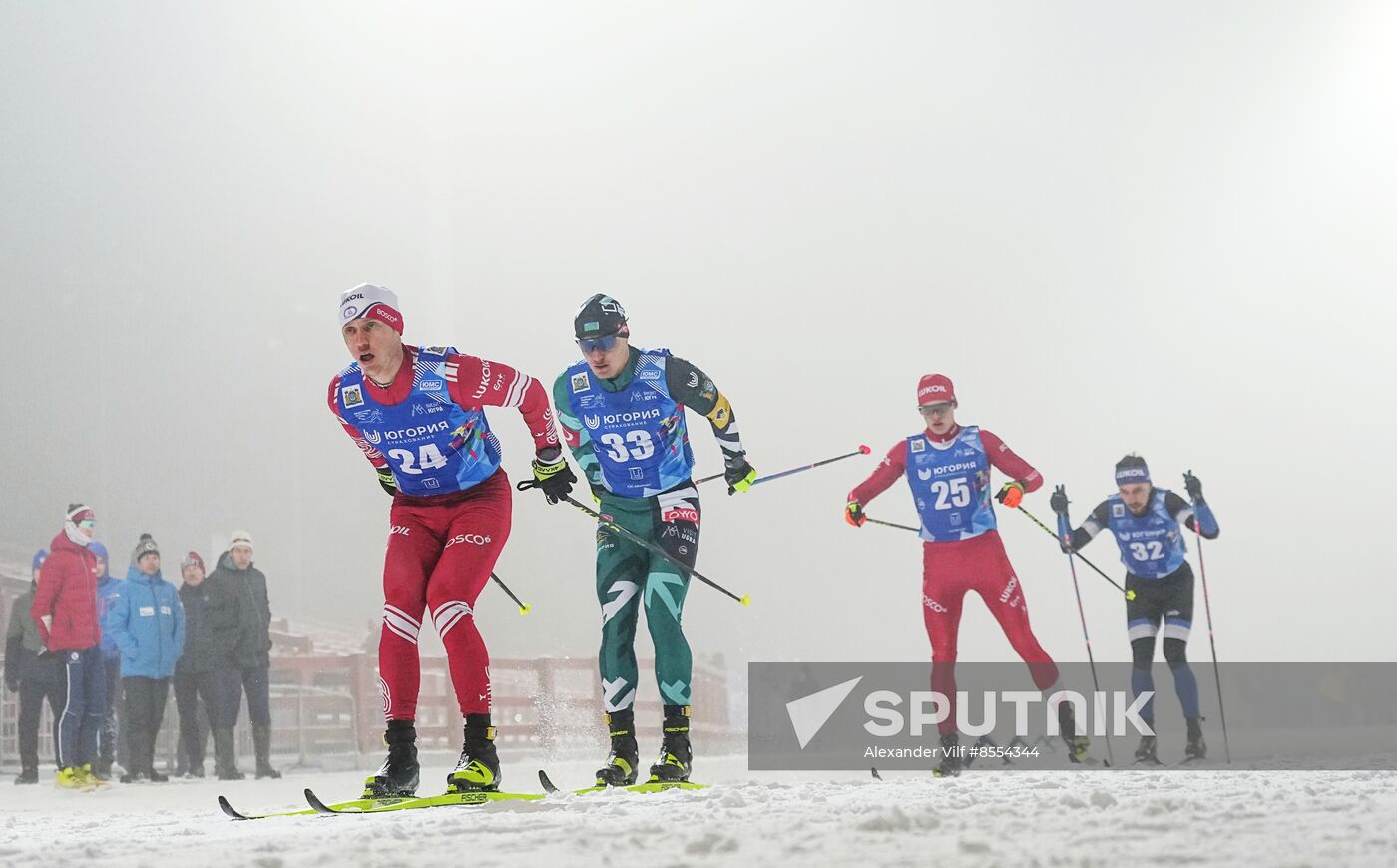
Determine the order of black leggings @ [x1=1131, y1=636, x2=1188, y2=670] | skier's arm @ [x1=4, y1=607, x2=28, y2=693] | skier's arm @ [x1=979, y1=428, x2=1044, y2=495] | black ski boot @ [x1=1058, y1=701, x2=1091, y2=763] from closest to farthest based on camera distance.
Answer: black ski boot @ [x1=1058, y1=701, x2=1091, y2=763]
skier's arm @ [x1=979, y1=428, x2=1044, y2=495]
black leggings @ [x1=1131, y1=636, x2=1188, y2=670]
skier's arm @ [x1=4, y1=607, x2=28, y2=693]

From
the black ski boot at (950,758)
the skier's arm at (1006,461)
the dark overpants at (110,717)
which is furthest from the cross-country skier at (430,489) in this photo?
the dark overpants at (110,717)

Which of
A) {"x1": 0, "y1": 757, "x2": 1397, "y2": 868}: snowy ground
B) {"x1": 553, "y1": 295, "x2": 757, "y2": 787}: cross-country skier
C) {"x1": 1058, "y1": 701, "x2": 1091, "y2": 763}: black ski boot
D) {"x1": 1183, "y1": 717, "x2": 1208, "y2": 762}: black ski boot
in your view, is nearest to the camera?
{"x1": 0, "y1": 757, "x2": 1397, "y2": 868}: snowy ground

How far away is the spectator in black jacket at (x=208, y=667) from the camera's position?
7.50m

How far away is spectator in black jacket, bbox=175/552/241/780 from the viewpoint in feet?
24.6

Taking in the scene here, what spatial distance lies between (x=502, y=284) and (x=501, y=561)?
14.5 feet

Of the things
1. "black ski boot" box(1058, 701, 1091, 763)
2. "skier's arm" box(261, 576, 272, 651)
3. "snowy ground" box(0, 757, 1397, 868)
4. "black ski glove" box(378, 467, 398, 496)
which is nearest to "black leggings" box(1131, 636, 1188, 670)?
"black ski boot" box(1058, 701, 1091, 763)

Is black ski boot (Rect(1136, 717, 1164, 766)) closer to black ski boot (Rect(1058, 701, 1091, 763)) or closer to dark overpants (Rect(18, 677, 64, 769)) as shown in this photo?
black ski boot (Rect(1058, 701, 1091, 763))

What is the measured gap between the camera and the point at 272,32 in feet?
63.0

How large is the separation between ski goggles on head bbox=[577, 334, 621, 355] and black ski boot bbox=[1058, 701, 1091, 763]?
2.40 meters

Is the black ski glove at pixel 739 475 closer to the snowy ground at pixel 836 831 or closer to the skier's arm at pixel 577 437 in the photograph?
the skier's arm at pixel 577 437

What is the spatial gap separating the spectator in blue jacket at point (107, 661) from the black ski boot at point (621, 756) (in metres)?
4.23

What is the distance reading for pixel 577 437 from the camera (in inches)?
183

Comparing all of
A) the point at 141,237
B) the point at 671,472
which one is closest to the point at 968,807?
the point at 671,472

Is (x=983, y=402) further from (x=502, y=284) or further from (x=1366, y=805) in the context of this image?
(x=1366, y=805)
